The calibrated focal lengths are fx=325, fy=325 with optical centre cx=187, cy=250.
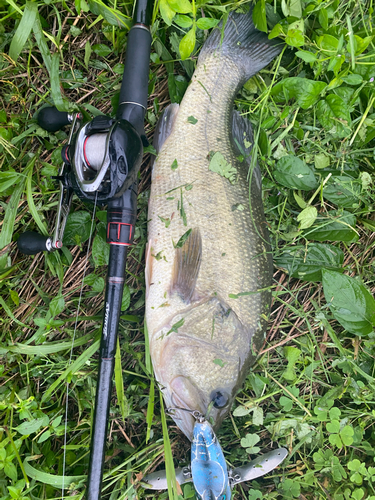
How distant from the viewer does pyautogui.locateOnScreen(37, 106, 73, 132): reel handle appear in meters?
2.27

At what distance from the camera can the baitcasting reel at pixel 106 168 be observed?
5.77 feet

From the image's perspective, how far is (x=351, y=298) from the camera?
2.47m

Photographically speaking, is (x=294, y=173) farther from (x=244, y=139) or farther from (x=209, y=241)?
(x=209, y=241)

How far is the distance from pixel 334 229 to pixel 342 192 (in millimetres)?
308

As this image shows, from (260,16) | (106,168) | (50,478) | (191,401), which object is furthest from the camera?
(260,16)

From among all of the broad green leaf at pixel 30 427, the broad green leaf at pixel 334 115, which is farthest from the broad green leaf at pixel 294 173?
the broad green leaf at pixel 30 427

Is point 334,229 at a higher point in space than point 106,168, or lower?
lower

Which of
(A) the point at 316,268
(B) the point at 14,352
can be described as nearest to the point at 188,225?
(A) the point at 316,268

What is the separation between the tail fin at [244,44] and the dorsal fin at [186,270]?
147 cm

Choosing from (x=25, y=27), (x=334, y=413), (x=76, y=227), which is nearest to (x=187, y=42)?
(x=25, y=27)

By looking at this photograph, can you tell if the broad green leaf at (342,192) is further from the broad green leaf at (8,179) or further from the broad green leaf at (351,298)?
the broad green leaf at (8,179)

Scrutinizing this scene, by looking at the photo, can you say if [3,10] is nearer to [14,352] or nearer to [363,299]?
[14,352]

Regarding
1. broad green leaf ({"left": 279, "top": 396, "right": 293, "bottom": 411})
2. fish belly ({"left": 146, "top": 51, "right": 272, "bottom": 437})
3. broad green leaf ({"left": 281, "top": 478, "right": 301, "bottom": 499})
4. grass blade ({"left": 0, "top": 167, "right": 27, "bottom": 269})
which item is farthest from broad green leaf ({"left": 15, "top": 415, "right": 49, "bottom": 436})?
broad green leaf ({"left": 281, "top": 478, "right": 301, "bottom": 499})

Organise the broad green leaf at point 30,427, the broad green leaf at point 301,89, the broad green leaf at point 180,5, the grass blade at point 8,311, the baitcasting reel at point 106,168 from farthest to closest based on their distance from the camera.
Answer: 1. the broad green leaf at point 301,89
2. the grass blade at point 8,311
3. the broad green leaf at point 30,427
4. the broad green leaf at point 180,5
5. the baitcasting reel at point 106,168
